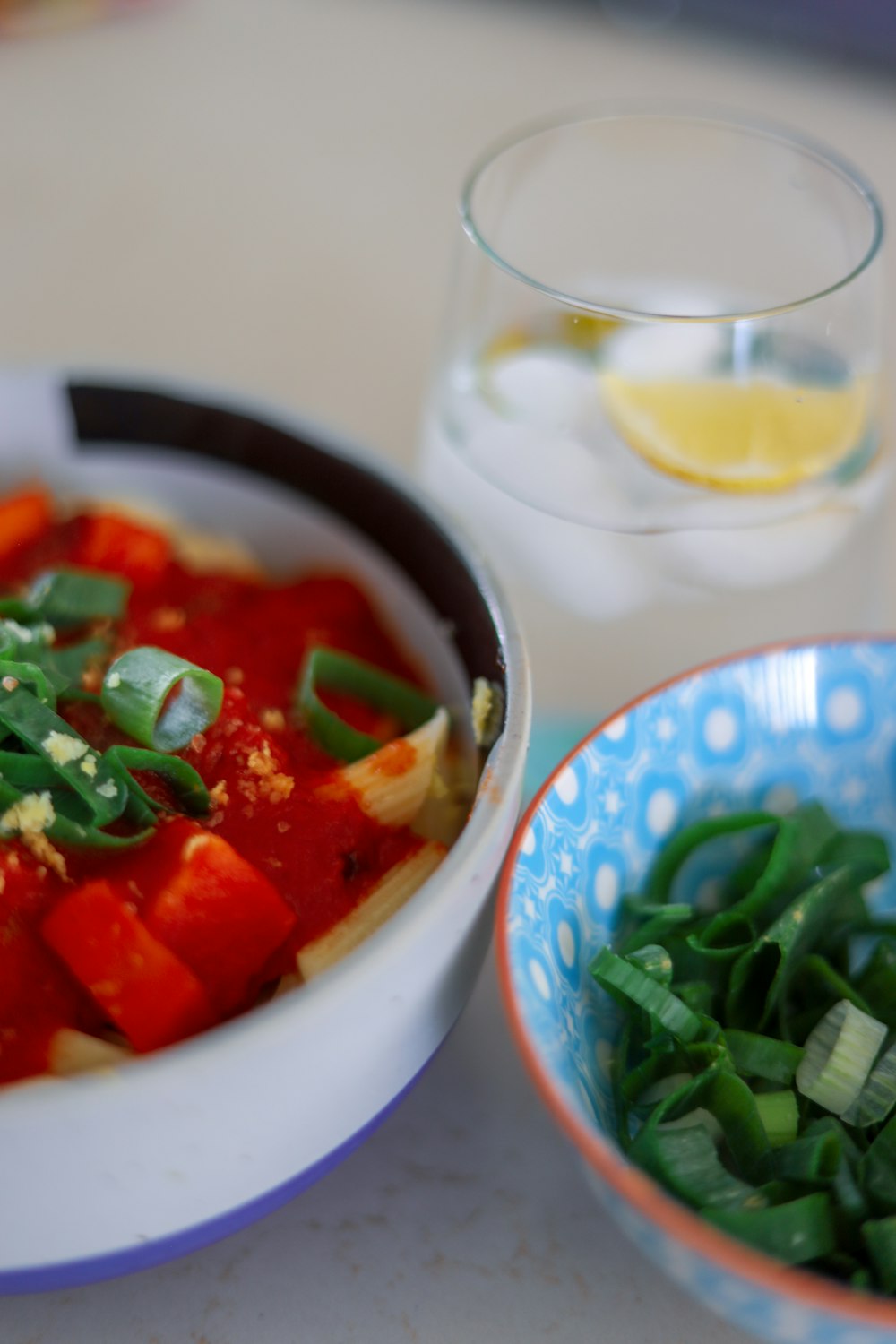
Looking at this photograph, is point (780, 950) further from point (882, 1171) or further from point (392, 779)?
point (392, 779)

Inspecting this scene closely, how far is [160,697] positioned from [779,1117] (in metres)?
0.41

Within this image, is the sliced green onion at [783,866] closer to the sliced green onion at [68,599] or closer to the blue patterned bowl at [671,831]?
the blue patterned bowl at [671,831]

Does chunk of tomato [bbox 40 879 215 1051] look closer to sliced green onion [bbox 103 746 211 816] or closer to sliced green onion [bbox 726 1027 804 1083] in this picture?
sliced green onion [bbox 103 746 211 816]

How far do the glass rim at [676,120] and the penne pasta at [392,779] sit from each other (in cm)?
32

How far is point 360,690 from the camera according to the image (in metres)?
0.89

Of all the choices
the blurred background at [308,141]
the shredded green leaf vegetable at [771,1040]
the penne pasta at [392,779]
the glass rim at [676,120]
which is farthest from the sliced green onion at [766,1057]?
the blurred background at [308,141]

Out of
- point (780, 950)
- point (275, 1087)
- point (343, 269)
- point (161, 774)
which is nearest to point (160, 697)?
point (161, 774)

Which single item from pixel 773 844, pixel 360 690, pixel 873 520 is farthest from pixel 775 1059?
pixel 873 520

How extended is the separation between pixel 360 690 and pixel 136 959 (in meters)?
0.29

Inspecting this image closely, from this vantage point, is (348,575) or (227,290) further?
(227,290)

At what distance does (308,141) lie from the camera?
1.88 meters

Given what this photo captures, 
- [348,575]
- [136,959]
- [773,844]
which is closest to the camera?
[136,959]

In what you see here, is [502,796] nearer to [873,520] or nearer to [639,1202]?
[639,1202]

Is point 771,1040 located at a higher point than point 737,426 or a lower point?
lower
